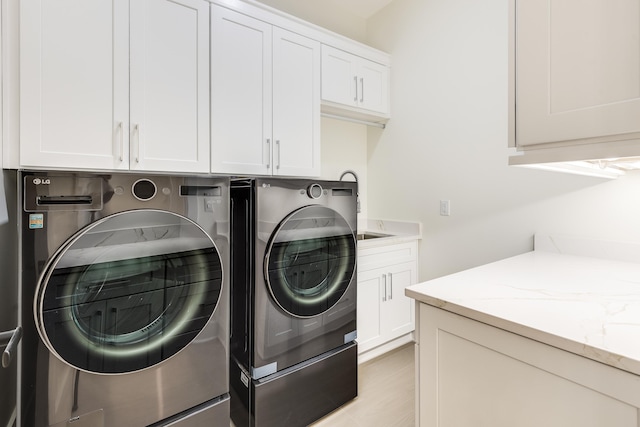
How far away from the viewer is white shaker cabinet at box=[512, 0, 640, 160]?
679mm

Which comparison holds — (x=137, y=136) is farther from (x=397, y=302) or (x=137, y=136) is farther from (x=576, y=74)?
(x=397, y=302)

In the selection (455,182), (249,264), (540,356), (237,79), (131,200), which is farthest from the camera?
(455,182)

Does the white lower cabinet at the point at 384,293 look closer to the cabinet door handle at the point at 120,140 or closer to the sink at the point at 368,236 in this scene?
the sink at the point at 368,236

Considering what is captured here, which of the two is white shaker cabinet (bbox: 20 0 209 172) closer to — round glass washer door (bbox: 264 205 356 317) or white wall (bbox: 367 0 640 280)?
round glass washer door (bbox: 264 205 356 317)

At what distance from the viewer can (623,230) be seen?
151 centimetres

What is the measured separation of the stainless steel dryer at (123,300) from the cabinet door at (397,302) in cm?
130

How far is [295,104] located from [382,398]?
1.96 m

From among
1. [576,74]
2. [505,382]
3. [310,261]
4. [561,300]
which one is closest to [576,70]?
[576,74]

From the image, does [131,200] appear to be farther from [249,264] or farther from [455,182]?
[455,182]

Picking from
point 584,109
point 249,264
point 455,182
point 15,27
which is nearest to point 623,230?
point 455,182

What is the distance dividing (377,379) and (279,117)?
1.88 meters

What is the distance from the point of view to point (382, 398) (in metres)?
1.88

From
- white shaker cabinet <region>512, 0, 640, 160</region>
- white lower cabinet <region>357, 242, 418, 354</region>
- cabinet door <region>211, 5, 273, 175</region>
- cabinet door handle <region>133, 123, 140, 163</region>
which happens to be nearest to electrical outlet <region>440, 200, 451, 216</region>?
white lower cabinet <region>357, 242, 418, 354</region>

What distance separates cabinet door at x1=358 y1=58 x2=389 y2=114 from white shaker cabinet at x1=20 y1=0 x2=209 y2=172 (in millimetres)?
1220
